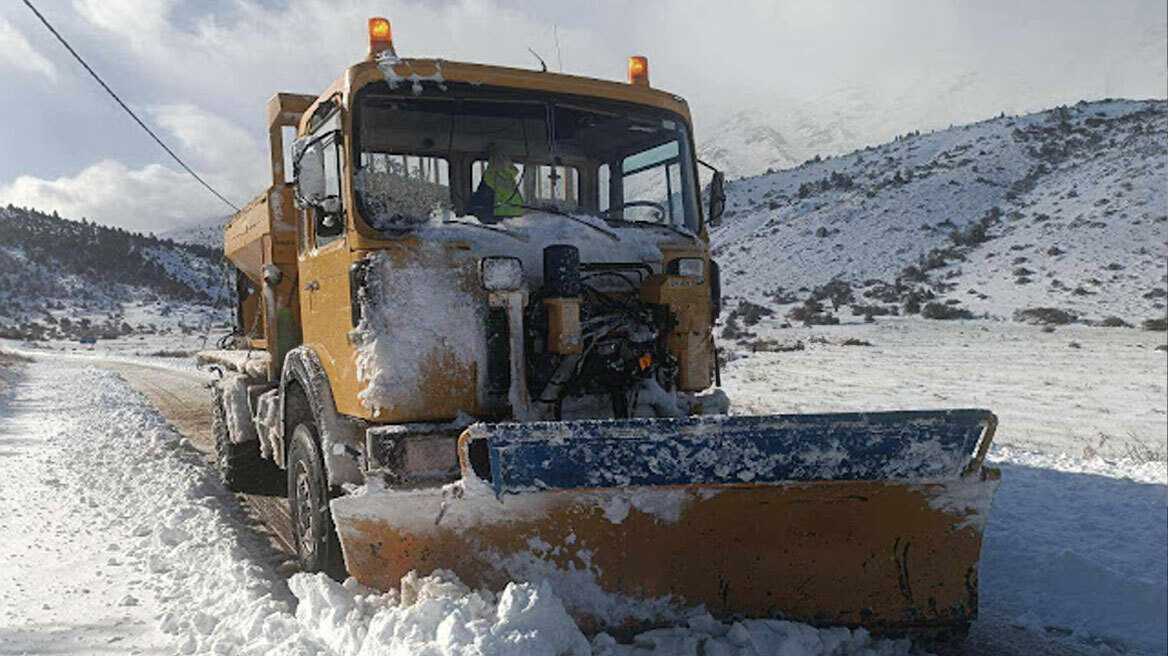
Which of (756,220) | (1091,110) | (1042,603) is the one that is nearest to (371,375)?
(1042,603)

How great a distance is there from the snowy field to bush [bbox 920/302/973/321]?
9.37m

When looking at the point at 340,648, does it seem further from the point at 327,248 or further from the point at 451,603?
the point at 327,248

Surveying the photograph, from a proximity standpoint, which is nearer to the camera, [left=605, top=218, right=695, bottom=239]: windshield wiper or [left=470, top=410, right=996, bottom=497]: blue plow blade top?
[left=470, top=410, right=996, bottom=497]: blue plow blade top

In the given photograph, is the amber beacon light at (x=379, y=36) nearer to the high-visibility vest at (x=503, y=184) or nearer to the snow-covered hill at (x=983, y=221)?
the high-visibility vest at (x=503, y=184)

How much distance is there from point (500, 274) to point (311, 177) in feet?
3.88

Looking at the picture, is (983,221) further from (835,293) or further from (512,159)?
(512,159)

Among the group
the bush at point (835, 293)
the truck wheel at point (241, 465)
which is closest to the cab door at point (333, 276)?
the truck wheel at point (241, 465)

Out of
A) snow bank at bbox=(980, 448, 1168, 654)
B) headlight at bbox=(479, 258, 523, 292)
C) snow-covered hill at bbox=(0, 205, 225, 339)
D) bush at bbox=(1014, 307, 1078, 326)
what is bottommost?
snow bank at bbox=(980, 448, 1168, 654)

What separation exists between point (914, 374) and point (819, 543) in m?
11.5

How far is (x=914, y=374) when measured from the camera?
14.2 metres

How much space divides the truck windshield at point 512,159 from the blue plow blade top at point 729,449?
4.91ft

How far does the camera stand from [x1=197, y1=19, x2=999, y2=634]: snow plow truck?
11.3 ft

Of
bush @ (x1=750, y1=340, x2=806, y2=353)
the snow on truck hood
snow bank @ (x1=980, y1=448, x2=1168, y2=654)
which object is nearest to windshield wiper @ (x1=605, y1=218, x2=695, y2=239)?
the snow on truck hood

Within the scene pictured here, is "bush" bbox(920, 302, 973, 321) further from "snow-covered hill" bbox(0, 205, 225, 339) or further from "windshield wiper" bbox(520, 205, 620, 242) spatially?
"snow-covered hill" bbox(0, 205, 225, 339)
